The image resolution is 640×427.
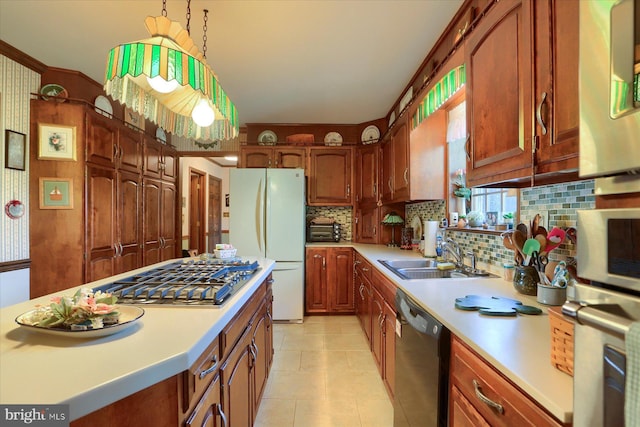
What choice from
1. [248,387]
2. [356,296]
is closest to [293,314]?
[356,296]

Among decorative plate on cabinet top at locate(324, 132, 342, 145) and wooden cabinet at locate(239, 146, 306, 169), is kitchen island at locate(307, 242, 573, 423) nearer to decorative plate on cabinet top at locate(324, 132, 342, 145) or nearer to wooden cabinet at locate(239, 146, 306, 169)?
wooden cabinet at locate(239, 146, 306, 169)

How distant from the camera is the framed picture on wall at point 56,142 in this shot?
242cm

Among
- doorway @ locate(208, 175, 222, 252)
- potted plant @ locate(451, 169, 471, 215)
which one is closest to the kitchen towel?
potted plant @ locate(451, 169, 471, 215)

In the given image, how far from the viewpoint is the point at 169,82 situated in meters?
1.46

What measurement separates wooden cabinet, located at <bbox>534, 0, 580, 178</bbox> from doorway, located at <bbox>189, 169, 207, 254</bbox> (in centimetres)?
541

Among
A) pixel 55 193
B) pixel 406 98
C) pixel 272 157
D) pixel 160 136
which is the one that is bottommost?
pixel 55 193

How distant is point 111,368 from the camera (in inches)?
26.4

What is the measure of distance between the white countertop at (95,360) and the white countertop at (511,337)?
837 millimetres

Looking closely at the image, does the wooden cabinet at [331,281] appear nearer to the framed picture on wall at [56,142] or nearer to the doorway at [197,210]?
the framed picture on wall at [56,142]

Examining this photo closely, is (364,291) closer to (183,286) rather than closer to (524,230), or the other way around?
(524,230)

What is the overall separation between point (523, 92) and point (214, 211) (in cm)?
645

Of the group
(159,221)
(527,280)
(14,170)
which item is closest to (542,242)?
(527,280)

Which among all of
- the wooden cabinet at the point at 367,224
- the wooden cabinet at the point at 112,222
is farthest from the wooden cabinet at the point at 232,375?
the wooden cabinet at the point at 367,224

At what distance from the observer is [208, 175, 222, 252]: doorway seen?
20.7 feet
